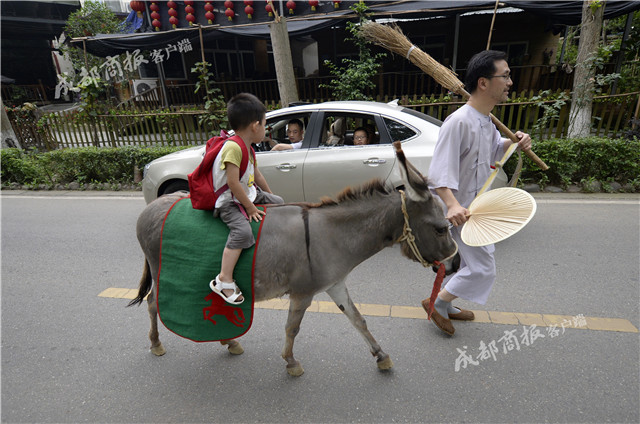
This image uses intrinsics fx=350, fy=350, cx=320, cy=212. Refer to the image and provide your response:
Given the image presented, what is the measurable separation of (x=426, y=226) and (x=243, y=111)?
128cm

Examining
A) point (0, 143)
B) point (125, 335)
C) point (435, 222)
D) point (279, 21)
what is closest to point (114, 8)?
point (0, 143)

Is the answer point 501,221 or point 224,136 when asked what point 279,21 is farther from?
point 501,221

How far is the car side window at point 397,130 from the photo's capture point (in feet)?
14.5

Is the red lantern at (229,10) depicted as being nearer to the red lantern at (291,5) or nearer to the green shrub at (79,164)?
the red lantern at (291,5)

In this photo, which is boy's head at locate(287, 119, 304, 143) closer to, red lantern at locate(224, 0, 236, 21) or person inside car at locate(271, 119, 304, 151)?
person inside car at locate(271, 119, 304, 151)

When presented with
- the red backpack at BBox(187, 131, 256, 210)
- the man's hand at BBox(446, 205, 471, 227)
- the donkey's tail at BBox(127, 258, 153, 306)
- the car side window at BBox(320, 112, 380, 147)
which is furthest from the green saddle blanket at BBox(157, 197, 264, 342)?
the car side window at BBox(320, 112, 380, 147)

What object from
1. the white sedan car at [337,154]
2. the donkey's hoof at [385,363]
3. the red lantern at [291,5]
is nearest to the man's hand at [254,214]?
the donkey's hoof at [385,363]

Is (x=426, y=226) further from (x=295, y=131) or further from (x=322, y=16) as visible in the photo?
(x=322, y=16)

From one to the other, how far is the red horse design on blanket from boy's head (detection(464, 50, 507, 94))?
217 cm

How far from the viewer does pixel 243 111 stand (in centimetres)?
209

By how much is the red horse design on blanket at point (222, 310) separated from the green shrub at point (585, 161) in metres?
5.50

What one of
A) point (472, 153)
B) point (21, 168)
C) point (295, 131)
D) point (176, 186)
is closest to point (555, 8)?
point (295, 131)

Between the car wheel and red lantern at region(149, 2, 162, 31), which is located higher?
red lantern at region(149, 2, 162, 31)

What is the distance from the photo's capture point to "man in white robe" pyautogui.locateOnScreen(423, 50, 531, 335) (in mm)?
2256
